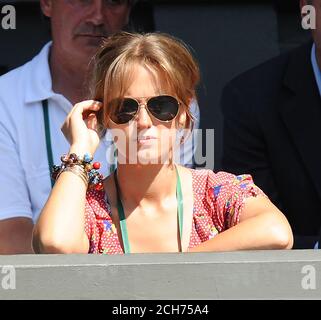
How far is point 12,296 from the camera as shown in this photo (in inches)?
121

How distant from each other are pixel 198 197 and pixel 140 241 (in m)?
0.20

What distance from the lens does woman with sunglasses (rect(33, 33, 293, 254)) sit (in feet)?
10.4

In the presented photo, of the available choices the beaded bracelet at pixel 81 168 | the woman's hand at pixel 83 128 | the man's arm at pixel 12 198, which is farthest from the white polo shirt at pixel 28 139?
the beaded bracelet at pixel 81 168

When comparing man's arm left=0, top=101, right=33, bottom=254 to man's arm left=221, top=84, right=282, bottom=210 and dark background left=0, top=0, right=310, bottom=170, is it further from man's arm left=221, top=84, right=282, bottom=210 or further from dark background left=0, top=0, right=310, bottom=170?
man's arm left=221, top=84, right=282, bottom=210

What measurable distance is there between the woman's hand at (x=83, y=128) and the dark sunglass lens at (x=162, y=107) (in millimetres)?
184

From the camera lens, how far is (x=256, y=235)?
124 inches

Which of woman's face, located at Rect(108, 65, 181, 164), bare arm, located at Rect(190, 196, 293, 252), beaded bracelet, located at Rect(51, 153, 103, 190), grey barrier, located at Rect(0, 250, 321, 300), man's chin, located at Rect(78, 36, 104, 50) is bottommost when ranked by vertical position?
grey barrier, located at Rect(0, 250, 321, 300)

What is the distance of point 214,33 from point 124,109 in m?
1.07

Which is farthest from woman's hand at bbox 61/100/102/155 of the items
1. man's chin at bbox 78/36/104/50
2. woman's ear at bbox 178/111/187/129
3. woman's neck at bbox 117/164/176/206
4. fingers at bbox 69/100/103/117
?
man's chin at bbox 78/36/104/50

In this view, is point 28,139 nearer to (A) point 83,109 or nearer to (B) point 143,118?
(A) point 83,109

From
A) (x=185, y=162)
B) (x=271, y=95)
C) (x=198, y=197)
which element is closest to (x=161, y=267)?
(x=198, y=197)

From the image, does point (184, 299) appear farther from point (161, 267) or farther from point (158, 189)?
point (158, 189)

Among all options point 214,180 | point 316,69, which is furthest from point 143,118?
point 316,69

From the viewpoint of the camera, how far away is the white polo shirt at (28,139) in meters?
3.87
